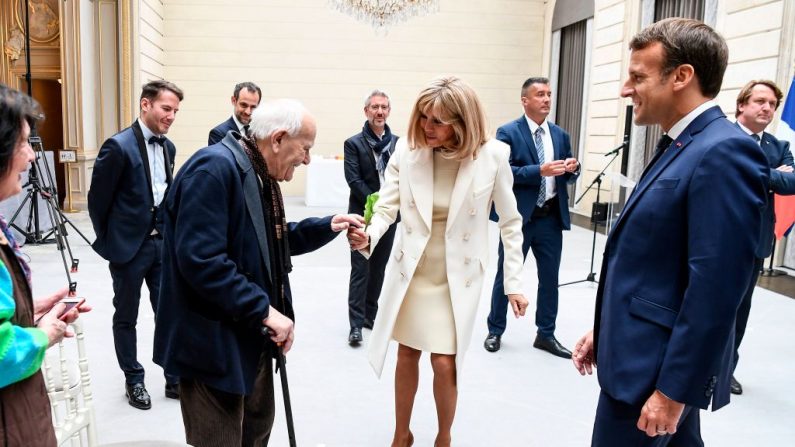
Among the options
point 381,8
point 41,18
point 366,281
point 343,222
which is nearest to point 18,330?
point 343,222

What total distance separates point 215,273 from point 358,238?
78 cm

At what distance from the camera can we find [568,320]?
490 cm

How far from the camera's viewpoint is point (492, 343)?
4.16 m

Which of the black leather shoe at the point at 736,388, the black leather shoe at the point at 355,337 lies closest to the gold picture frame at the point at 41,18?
the black leather shoe at the point at 355,337

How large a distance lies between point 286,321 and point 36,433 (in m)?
0.73

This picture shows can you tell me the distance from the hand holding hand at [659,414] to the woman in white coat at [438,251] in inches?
43.3

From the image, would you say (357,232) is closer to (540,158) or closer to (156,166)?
(156,166)

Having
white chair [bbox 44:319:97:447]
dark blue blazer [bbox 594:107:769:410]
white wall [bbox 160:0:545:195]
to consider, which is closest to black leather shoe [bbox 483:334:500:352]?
dark blue blazer [bbox 594:107:769:410]

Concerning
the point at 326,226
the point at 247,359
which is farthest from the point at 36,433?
the point at 326,226

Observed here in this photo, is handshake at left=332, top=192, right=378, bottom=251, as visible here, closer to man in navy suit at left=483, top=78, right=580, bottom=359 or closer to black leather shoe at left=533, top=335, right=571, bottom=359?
man in navy suit at left=483, top=78, right=580, bottom=359

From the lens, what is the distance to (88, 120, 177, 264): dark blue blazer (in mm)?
3084

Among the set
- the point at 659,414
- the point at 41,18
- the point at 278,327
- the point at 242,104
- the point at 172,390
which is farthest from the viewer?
the point at 41,18

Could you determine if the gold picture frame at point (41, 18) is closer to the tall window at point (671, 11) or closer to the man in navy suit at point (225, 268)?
the tall window at point (671, 11)

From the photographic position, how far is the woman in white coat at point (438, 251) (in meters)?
2.57
